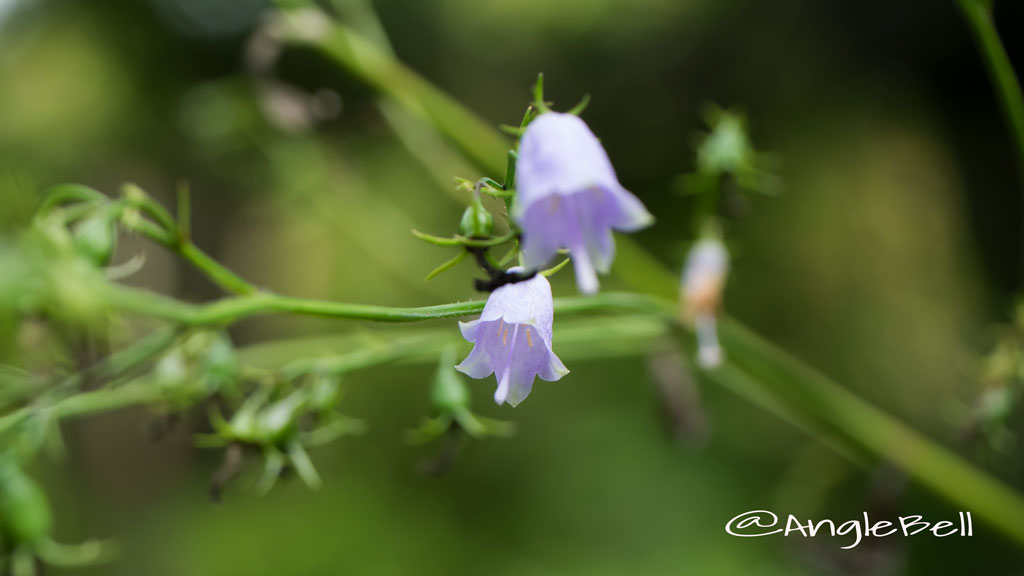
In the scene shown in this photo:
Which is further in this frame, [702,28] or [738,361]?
[702,28]

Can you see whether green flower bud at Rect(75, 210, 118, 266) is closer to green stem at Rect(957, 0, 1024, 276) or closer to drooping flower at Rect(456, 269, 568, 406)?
drooping flower at Rect(456, 269, 568, 406)

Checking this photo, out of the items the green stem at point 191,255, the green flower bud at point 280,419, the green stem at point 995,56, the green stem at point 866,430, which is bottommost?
the green flower bud at point 280,419

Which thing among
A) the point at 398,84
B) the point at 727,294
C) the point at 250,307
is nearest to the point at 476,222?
the point at 250,307

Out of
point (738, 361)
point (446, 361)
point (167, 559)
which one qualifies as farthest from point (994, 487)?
point (167, 559)

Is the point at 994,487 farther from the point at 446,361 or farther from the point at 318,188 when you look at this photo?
the point at 318,188

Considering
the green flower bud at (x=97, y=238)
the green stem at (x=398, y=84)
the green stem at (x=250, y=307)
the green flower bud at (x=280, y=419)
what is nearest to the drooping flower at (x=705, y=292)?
the green stem at (x=250, y=307)

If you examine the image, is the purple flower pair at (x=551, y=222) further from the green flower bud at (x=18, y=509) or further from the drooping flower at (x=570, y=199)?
the green flower bud at (x=18, y=509)
